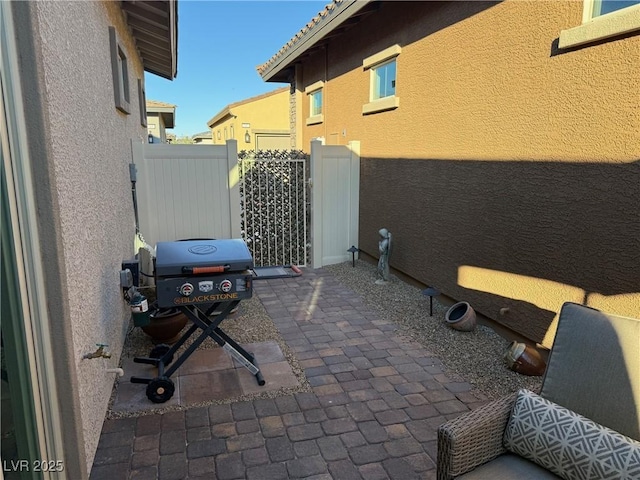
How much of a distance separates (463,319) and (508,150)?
1864 millimetres

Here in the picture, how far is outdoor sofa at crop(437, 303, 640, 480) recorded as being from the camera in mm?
1822

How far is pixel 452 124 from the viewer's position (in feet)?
17.2

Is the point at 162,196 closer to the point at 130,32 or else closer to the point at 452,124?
the point at 130,32

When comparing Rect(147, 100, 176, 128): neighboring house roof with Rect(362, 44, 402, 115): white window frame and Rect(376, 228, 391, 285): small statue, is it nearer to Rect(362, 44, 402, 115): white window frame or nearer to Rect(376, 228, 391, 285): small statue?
Rect(362, 44, 402, 115): white window frame

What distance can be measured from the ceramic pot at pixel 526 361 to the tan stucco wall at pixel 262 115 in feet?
57.6

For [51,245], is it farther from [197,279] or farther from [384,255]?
[384,255]

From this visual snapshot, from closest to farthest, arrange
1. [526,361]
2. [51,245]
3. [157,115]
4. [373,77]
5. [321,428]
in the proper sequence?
[51,245] → [321,428] → [526,361] → [373,77] → [157,115]

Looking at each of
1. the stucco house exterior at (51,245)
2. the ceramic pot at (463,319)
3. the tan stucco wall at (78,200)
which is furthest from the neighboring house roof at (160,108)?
the ceramic pot at (463,319)

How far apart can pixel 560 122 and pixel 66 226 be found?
3.89m

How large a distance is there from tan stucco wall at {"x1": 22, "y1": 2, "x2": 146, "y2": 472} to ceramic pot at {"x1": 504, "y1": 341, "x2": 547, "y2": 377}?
338cm

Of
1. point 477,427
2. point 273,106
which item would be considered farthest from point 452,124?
point 273,106

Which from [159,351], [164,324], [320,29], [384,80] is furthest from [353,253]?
[320,29]

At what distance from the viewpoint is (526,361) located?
12.3ft

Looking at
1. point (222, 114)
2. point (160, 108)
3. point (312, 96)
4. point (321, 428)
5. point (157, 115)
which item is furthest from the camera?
point (222, 114)
